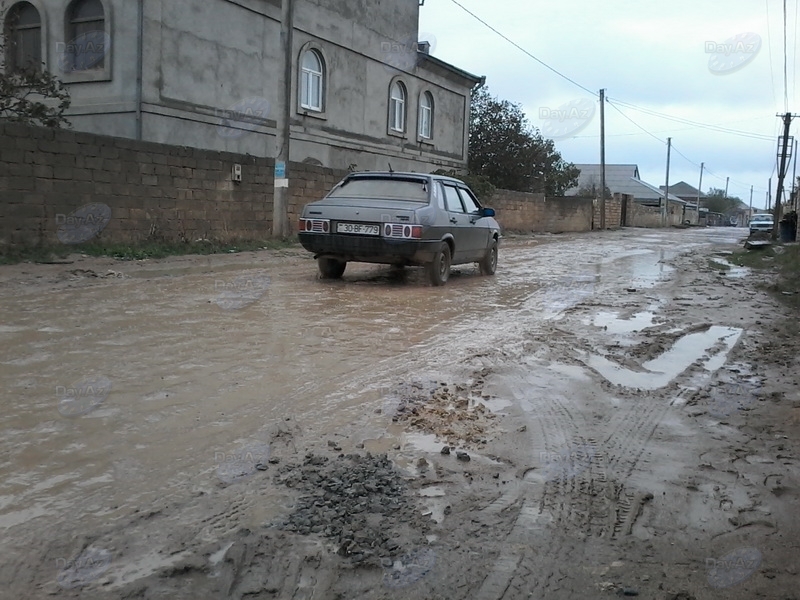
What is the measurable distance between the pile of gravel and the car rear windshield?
665 centimetres

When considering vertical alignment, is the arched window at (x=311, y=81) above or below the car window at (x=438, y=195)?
above

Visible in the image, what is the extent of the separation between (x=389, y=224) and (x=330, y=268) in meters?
1.45

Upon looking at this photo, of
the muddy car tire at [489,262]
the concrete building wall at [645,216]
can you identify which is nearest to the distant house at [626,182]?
the concrete building wall at [645,216]

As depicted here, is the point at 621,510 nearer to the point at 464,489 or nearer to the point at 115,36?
the point at 464,489

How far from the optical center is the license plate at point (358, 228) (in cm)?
935

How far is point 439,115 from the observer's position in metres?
30.2

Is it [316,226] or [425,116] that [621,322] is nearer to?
[316,226]

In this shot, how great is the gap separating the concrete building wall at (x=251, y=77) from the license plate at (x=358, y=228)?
751 centimetres

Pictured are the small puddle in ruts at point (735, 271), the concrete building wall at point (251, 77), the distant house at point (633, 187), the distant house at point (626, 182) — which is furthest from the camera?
the distant house at point (626, 182)

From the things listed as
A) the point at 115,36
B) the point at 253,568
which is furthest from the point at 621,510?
the point at 115,36

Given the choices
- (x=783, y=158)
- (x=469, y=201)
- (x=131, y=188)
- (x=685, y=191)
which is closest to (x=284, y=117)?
(x=131, y=188)

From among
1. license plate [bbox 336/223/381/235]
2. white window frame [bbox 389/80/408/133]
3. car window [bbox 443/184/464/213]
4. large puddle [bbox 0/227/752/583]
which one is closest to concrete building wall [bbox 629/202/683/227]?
white window frame [bbox 389/80/408/133]

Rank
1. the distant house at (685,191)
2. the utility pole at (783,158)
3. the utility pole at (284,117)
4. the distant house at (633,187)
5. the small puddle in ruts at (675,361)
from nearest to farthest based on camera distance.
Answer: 1. the small puddle in ruts at (675,361)
2. the utility pole at (284,117)
3. the utility pole at (783,158)
4. the distant house at (633,187)
5. the distant house at (685,191)

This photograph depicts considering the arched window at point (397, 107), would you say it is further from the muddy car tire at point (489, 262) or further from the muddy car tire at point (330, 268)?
the muddy car tire at point (330, 268)
